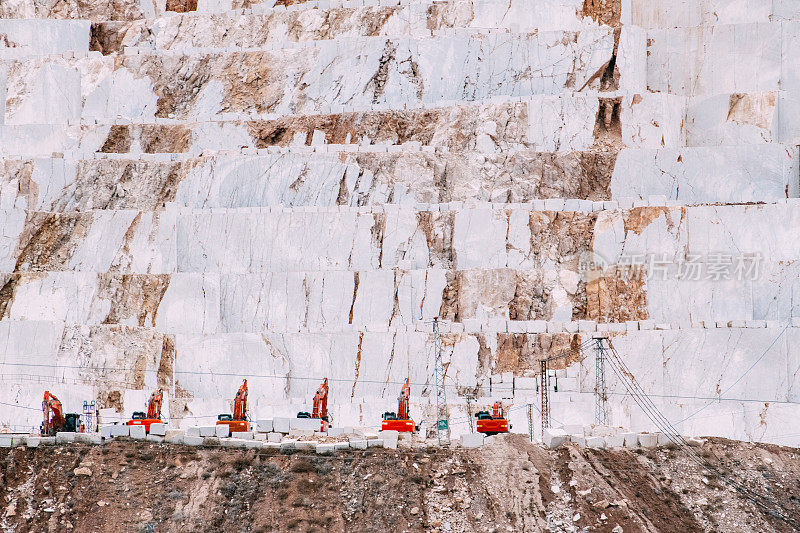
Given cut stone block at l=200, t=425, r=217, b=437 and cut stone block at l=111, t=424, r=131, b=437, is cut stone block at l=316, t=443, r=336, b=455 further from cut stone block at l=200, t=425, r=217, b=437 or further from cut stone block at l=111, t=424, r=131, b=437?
cut stone block at l=111, t=424, r=131, b=437

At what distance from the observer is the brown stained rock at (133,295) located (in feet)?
138

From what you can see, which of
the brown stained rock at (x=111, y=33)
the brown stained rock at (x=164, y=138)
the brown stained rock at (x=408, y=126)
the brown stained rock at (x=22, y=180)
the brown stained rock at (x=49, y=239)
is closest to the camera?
the brown stained rock at (x=49, y=239)

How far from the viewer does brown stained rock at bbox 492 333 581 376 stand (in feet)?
129

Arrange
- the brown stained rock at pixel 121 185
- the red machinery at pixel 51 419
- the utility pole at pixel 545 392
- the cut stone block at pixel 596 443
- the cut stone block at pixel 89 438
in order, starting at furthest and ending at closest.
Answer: the brown stained rock at pixel 121 185 < the utility pole at pixel 545 392 < the red machinery at pixel 51 419 < the cut stone block at pixel 89 438 < the cut stone block at pixel 596 443

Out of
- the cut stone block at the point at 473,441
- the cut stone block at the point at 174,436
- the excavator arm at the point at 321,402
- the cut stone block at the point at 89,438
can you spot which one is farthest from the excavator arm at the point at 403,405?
the cut stone block at the point at 89,438

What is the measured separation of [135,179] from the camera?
46000 mm

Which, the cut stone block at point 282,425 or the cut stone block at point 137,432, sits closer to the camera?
the cut stone block at point 137,432

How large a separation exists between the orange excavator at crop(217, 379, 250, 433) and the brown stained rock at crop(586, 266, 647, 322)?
36.2 feet

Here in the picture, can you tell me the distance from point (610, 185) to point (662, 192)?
174 centimetres

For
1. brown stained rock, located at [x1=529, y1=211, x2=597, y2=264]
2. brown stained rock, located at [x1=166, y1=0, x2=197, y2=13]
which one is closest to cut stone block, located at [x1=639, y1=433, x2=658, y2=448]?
brown stained rock, located at [x1=529, y1=211, x2=597, y2=264]

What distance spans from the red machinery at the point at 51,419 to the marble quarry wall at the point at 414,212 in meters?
2.47

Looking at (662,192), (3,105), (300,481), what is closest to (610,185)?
(662,192)

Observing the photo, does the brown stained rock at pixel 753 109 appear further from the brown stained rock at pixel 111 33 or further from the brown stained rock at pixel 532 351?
the brown stained rock at pixel 111 33

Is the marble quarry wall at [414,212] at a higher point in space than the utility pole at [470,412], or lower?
higher
